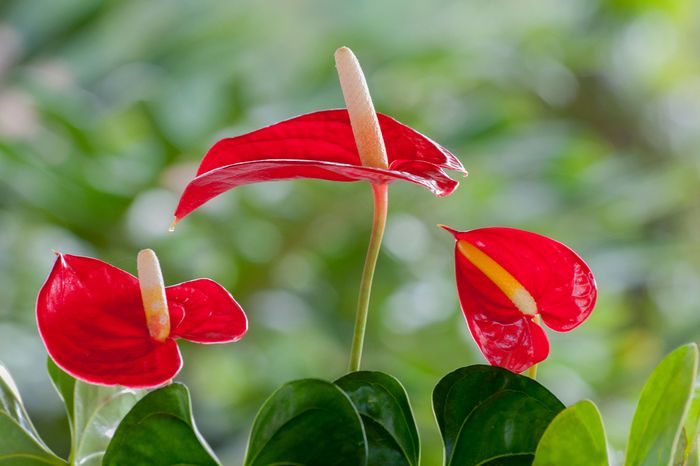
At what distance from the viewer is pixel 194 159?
1.44 meters

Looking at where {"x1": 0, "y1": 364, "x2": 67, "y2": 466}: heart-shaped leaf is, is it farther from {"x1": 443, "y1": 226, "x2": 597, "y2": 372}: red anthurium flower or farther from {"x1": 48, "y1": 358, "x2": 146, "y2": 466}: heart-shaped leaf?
{"x1": 443, "y1": 226, "x2": 597, "y2": 372}: red anthurium flower

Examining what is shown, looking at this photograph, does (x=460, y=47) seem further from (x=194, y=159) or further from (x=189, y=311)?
(x=189, y=311)

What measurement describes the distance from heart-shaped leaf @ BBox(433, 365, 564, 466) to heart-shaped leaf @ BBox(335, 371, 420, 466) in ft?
0.04

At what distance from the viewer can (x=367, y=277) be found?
0.28 metres

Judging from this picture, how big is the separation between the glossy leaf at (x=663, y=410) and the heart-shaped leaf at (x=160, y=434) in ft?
0.39

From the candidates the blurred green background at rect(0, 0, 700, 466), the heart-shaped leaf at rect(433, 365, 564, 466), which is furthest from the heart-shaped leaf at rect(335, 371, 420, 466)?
the blurred green background at rect(0, 0, 700, 466)

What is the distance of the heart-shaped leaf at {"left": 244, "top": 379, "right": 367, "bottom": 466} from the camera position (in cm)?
24

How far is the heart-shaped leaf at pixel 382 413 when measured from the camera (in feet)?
0.86

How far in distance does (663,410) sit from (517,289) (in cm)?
7

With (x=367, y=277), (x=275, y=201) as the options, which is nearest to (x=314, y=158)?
(x=367, y=277)

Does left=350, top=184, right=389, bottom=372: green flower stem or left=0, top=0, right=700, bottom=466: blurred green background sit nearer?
left=350, top=184, right=389, bottom=372: green flower stem

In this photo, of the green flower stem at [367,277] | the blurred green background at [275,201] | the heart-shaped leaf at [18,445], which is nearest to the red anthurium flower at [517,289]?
the green flower stem at [367,277]

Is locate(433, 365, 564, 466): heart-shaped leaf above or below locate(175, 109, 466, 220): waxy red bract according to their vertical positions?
below

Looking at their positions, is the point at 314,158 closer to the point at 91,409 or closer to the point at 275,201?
the point at 91,409
